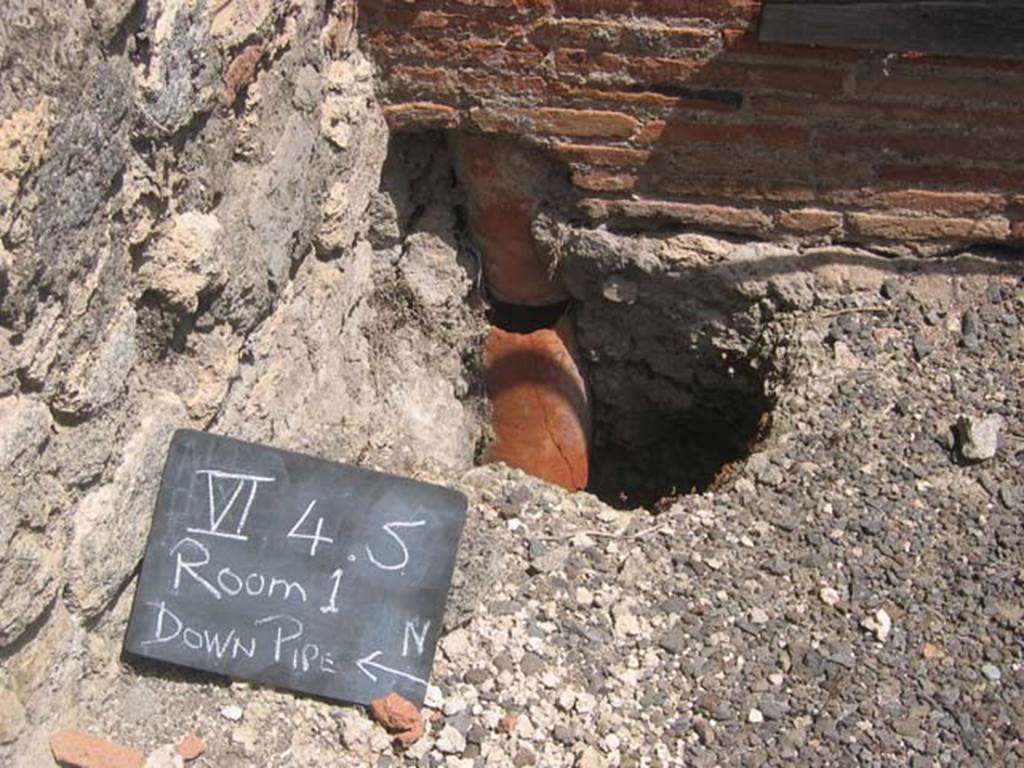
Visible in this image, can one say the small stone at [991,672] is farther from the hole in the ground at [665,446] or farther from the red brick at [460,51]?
the red brick at [460,51]

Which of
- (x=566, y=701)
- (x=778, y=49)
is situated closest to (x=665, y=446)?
(x=778, y=49)

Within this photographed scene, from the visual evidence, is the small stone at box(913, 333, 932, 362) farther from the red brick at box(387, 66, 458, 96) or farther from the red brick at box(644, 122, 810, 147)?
the red brick at box(387, 66, 458, 96)

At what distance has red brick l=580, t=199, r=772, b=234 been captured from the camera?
3102mm

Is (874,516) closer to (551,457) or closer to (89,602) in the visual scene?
(551,457)

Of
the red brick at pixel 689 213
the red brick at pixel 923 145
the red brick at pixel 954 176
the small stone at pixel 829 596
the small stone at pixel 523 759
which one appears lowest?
the small stone at pixel 523 759

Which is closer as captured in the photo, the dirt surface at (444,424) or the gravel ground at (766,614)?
the dirt surface at (444,424)

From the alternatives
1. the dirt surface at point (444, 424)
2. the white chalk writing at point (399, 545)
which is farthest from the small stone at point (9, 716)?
the white chalk writing at point (399, 545)

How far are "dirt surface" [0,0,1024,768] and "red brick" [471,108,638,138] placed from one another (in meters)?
0.28

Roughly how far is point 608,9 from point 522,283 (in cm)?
92

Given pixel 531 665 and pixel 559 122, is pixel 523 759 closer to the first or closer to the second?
pixel 531 665

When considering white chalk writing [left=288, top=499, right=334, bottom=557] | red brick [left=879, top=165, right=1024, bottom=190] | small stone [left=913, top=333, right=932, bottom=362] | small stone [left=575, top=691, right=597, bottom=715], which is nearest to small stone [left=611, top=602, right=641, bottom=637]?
small stone [left=575, top=691, right=597, bottom=715]

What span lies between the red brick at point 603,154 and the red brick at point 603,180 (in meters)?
0.03

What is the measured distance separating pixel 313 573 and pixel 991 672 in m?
1.37

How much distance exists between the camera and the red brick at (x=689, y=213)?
3102 millimetres
